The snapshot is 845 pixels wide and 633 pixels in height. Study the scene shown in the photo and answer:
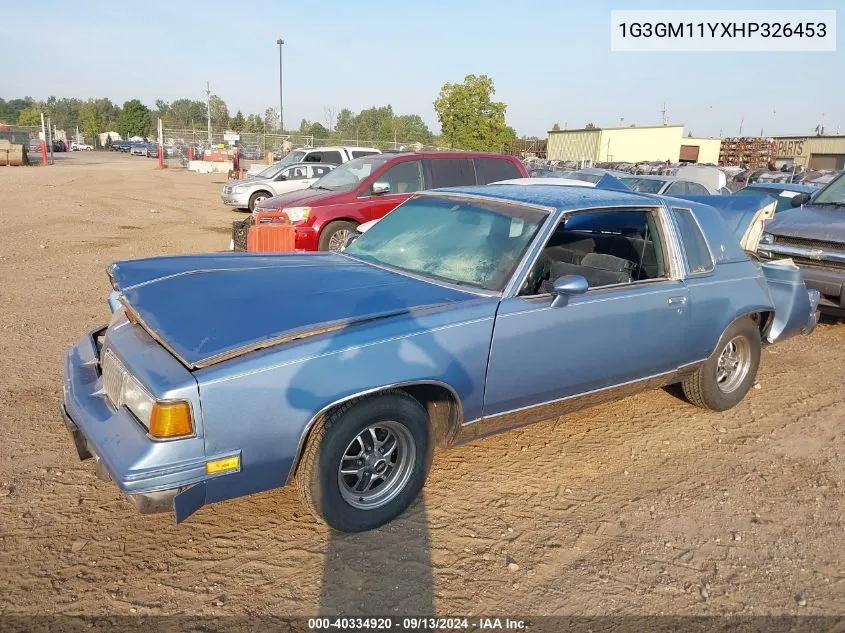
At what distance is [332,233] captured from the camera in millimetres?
→ 9039

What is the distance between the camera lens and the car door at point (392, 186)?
9.31m

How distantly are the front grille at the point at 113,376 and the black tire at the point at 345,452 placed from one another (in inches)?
35.4

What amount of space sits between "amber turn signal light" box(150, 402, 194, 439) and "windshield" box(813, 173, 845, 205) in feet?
27.0

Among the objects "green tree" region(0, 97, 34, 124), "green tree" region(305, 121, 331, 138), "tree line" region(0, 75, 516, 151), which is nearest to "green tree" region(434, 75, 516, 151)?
"tree line" region(0, 75, 516, 151)

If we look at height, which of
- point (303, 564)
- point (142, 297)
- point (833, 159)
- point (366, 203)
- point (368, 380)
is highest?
point (833, 159)

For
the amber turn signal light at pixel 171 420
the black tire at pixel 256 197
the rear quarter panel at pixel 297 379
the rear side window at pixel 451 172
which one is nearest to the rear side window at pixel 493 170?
the rear side window at pixel 451 172

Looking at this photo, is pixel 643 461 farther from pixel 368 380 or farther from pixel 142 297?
pixel 142 297

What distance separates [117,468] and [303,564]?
93 centimetres

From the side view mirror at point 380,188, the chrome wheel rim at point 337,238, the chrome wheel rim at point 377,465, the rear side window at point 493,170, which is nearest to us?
the chrome wheel rim at point 377,465

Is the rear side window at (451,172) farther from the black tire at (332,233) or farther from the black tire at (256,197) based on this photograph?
the black tire at (256,197)

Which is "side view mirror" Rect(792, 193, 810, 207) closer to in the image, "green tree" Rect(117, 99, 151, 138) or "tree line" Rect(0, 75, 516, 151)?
"tree line" Rect(0, 75, 516, 151)

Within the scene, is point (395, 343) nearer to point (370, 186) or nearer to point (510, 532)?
point (510, 532)

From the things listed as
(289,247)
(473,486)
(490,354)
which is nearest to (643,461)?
(473,486)

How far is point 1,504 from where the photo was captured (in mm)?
3250
